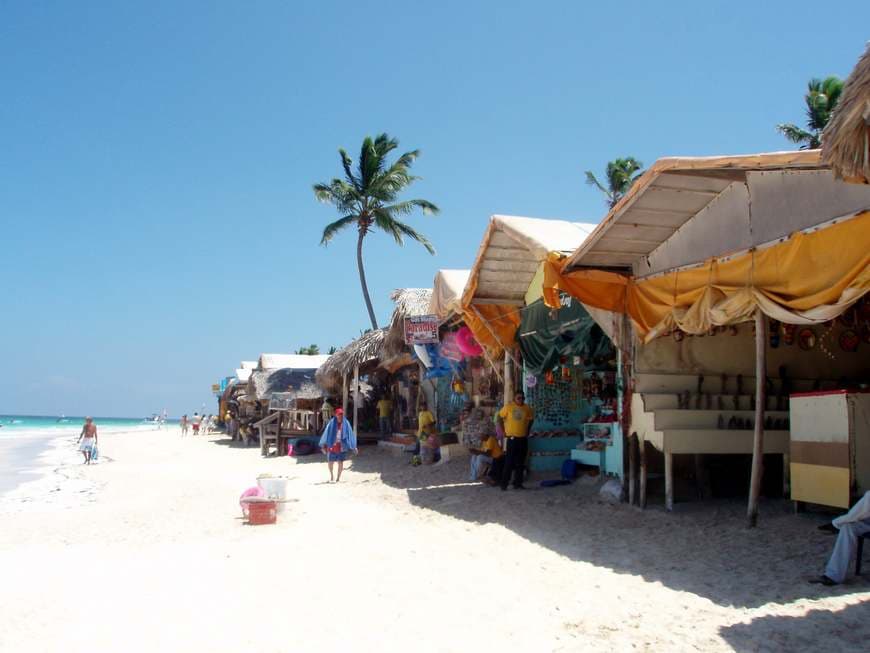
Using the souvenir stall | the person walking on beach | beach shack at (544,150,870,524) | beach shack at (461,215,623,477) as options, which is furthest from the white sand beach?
the person walking on beach

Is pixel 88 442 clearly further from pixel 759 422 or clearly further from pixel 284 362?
pixel 759 422

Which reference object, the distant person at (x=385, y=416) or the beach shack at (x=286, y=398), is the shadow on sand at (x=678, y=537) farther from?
the beach shack at (x=286, y=398)

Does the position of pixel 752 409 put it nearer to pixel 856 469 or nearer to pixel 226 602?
pixel 856 469

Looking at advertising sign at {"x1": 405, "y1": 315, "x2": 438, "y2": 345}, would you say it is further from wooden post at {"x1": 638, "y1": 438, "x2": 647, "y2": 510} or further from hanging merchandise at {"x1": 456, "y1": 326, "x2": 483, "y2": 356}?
wooden post at {"x1": 638, "y1": 438, "x2": 647, "y2": 510}

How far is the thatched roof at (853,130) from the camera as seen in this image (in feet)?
11.5

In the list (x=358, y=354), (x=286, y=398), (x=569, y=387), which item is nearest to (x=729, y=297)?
(x=569, y=387)

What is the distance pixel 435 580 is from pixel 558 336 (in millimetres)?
4888

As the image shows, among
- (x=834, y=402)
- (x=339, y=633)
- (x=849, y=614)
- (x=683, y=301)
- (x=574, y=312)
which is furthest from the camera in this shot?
(x=574, y=312)

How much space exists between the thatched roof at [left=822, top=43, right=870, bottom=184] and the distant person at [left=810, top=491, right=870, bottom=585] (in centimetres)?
214

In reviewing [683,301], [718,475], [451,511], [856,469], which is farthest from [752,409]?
[451,511]

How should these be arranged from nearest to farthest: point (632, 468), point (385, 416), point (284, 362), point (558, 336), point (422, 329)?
point (632, 468) → point (558, 336) → point (422, 329) → point (385, 416) → point (284, 362)

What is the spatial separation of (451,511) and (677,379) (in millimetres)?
3244

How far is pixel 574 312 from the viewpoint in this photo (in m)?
9.33

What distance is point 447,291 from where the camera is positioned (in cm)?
1179
